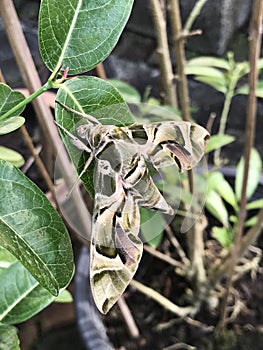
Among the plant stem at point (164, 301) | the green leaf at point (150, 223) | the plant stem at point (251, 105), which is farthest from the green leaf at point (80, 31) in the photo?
the plant stem at point (164, 301)

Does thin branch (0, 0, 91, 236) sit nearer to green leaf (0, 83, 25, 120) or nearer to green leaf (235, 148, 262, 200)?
green leaf (0, 83, 25, 120)

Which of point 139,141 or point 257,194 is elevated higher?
point 139,141

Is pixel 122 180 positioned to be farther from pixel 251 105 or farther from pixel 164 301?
pixel 164 301

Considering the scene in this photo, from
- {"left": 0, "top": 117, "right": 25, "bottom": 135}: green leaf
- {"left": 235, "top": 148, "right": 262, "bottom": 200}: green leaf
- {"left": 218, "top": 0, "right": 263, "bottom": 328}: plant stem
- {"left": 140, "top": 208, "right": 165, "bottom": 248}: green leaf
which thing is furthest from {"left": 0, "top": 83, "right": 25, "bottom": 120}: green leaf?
{"left": 235, "top": 148, "right": 262, "bottom": 200}: green leaf

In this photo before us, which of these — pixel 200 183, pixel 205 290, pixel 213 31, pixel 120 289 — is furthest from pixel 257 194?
pixel 120 289

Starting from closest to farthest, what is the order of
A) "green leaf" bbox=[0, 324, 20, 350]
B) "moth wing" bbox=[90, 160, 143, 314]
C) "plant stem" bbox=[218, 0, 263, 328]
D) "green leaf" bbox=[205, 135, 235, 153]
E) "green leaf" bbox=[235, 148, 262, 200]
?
1. "moth wing" bbox=[90, 160, 143, 314]
2. "green leaf" bbox=[0, 324, 20, 350]
3. "plant stem" bbox=[218, 0, 263, 328]
4. "green leaf" bbox=[205, 135, 235, 153]
5. "green leaf" bbox=[235, 148, 262, 200]

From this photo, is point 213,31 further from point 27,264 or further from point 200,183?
point 27,264

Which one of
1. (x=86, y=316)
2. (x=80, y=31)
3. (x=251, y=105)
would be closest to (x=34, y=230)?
(x=80, y=31)
